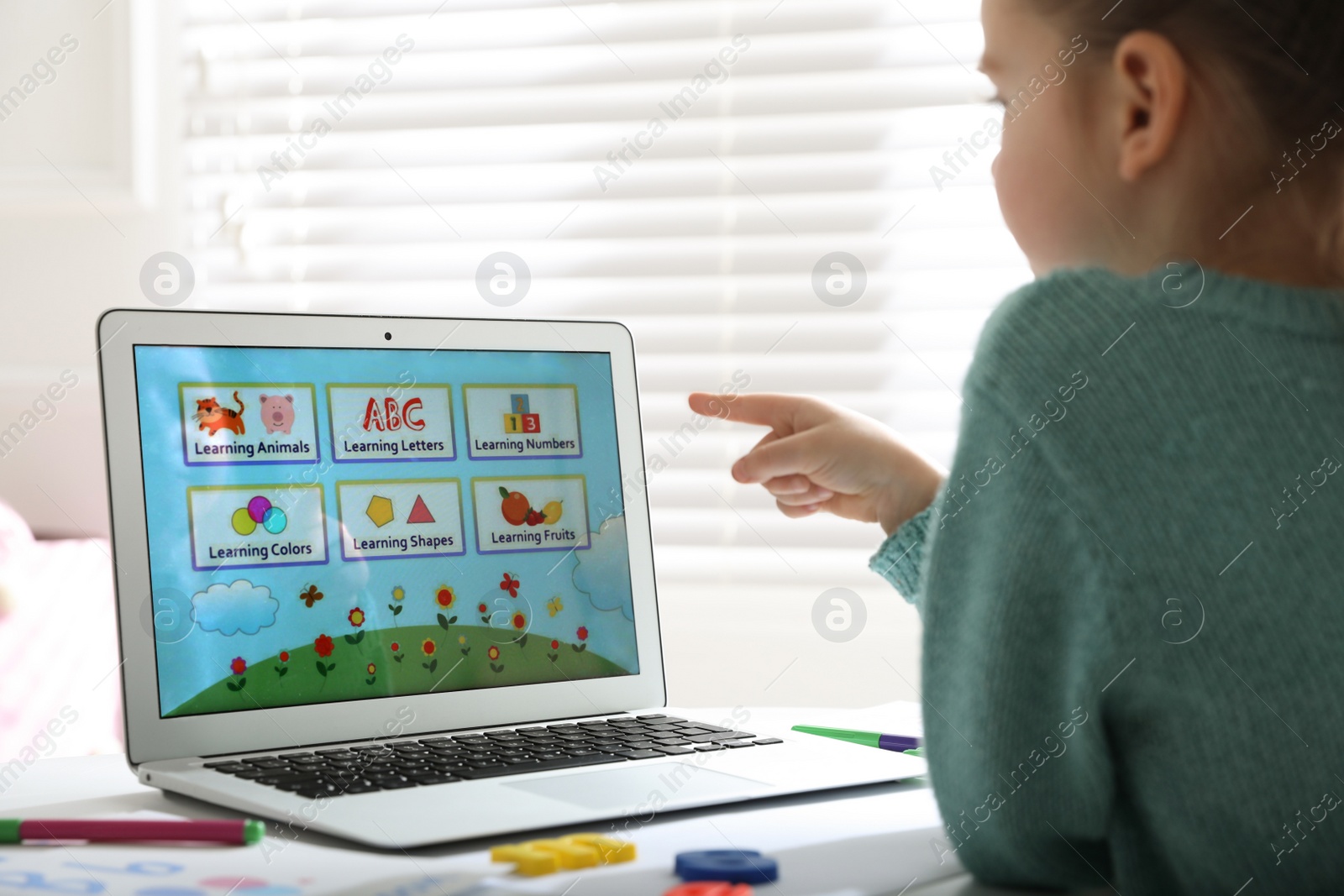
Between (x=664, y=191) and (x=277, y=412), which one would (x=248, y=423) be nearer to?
(x=277, y=412)

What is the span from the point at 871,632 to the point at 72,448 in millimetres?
958

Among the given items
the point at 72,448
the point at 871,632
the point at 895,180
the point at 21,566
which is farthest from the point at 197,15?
the point at 871,632

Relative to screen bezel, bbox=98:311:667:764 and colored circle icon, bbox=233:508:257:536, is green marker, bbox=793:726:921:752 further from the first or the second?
colored circle icon, bbox=233:508:257:536

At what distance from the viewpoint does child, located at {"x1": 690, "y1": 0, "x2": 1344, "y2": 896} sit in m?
0.47

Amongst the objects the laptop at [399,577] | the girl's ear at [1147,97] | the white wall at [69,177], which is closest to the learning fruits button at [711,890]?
the laptop at [399,577]

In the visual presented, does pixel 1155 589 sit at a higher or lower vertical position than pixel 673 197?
lower

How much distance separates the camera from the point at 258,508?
0.75m

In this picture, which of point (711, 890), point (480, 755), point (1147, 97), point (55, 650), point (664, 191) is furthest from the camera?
point (664, 191)

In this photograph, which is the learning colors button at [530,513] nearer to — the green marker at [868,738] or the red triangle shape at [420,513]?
the red triangle shape at [420,513]

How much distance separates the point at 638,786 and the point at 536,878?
0.15 meters

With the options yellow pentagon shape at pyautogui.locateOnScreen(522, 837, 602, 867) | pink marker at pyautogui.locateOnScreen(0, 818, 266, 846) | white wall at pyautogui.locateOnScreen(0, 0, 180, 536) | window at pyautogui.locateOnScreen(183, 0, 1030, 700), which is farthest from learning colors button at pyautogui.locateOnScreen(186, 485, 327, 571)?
white wall at pyautogui.locateOnScreen(0, 0, 180, 536)

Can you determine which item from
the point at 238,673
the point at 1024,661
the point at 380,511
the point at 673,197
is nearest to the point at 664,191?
the point at 673,197

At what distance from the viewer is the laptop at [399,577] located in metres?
0.67

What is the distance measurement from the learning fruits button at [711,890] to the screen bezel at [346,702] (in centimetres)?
35
